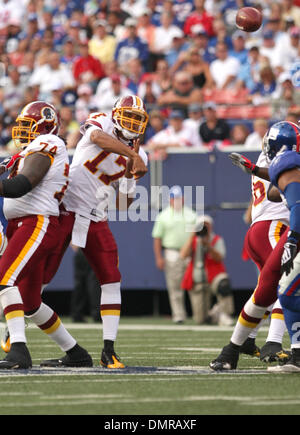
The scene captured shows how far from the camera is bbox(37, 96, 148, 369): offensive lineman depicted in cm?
700

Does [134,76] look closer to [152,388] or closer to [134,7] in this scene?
[134,7]

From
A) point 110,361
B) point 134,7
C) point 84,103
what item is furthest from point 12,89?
point 110,361

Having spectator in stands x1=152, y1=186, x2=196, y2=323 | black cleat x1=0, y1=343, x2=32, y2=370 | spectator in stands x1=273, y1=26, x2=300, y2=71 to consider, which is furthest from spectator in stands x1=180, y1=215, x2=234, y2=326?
black cleat x1=0, y1=343, x2=32, y2=370

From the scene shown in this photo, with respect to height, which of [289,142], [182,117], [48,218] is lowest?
[48,218]

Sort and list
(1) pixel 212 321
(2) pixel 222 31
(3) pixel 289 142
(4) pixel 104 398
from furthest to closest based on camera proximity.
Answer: (2) pixel 222 31
(1) pixel 212 321
(3) pixel 289 142
(4) pixel 104 398

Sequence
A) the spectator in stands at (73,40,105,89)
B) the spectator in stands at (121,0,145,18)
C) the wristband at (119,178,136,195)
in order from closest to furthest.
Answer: the wristband at (119,178,136,195) < the spectator in stands at (73,40,105,89) < the spectator in stands at (121,0,145,18)

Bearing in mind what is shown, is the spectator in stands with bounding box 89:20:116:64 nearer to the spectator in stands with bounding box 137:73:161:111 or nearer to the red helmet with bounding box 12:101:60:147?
the spectator in stands with bounding box 137:73:161:111

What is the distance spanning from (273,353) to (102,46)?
11.2 meters

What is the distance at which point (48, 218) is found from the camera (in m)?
6.83

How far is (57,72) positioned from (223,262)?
5103mm

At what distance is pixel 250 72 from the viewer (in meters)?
15.4

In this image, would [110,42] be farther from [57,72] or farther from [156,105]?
[156,105]

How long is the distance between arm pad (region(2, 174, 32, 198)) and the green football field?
3.75 ft

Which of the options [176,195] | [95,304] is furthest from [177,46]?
[95,304]
